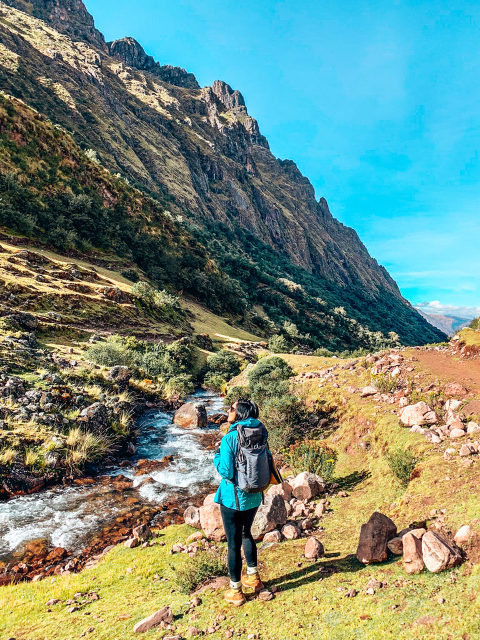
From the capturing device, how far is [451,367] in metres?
14.0

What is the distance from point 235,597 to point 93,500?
24.5 ft

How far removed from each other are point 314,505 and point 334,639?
4.80 meters

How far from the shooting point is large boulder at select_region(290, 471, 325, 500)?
29.4 feet

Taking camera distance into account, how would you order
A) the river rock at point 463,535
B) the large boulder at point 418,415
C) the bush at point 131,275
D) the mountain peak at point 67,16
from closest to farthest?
the river rock at point 463,535, the large boulder at point 418,415, the bush at point 131,275, the mountain peak at point 67,16

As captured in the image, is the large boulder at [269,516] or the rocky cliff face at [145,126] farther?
the rocky cliff face at [145,126]

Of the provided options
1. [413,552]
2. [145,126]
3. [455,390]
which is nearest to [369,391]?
[455,390]

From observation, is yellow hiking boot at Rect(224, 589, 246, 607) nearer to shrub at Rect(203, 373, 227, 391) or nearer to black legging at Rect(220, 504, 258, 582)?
black legging at Rect(220, 504, 258, 582)

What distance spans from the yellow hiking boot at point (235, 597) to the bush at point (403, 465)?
4.95m

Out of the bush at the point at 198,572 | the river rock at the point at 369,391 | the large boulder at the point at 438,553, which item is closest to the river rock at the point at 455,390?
the river rock at the point at 369,391

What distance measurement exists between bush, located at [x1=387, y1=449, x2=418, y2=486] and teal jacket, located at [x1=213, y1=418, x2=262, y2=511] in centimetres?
459

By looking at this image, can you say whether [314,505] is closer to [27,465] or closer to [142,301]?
[27,465]

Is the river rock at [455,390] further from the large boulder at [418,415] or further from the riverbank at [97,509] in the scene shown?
the riverbank at [97,509]

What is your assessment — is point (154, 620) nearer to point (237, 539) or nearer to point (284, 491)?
point (237, 539)

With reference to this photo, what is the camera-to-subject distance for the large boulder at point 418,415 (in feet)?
33.9
